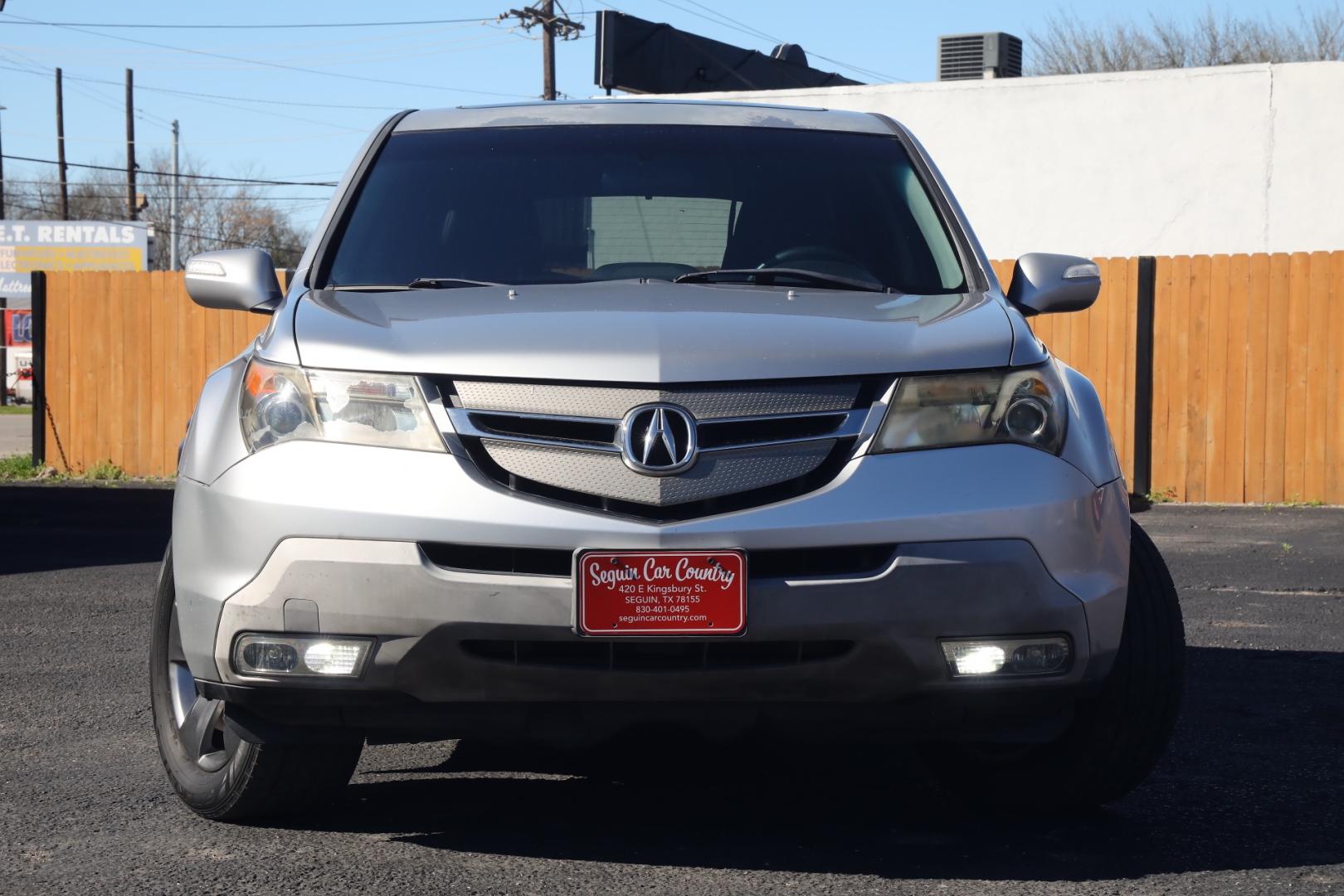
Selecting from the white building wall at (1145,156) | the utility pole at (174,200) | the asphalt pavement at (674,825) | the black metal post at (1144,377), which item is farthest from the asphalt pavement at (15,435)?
the utility pole at (174,200)

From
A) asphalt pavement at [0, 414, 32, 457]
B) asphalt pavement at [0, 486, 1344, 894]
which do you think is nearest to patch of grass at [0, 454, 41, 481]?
asphalt pavement at [0, 414, 32, 457]

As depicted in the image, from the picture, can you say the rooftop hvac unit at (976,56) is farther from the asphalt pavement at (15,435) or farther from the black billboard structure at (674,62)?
the asphalt pavement at (15,435)

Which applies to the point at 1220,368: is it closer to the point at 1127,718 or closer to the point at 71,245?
the point at 1127,718

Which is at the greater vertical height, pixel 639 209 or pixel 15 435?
pixel 639 209

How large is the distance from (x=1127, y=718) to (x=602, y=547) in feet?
4.43

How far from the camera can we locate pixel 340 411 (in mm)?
3367

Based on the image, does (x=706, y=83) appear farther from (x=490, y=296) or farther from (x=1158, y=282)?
(x=490, y=296)

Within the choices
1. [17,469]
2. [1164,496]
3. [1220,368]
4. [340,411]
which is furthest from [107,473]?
[340,411]

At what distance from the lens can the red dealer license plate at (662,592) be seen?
3.14 metres

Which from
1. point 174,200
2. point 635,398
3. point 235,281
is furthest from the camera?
point 174,200

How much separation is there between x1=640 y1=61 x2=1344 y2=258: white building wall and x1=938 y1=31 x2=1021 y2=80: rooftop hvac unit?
191 inches

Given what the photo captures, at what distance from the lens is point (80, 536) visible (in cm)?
1095

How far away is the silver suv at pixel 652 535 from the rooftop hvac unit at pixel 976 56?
67.3 feet

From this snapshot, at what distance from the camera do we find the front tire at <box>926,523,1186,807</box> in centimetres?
374
